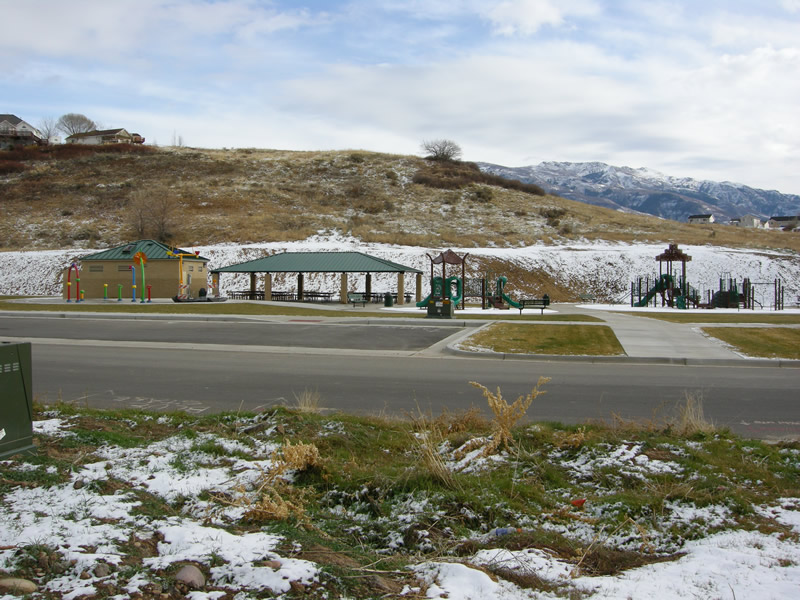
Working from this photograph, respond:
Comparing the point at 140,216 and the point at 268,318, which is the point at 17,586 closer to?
the point at 268,318

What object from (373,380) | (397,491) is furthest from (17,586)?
(373,380)

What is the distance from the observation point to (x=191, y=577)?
350 centimetres

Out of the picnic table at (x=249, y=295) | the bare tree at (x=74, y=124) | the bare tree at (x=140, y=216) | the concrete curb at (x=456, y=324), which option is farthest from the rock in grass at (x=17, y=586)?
the bare tree at (x=74, y=124)

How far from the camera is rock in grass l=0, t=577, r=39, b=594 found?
328 cm

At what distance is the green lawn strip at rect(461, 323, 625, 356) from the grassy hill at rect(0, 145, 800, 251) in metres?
36.1

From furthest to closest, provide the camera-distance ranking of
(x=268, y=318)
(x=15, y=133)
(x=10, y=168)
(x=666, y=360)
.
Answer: (x=15, y=133) → (x=10, y=168) → (x=268, y=318) → (x=666, y=360)

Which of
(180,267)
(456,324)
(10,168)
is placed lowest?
(456,324)

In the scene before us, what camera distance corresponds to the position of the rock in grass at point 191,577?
11.4 ft

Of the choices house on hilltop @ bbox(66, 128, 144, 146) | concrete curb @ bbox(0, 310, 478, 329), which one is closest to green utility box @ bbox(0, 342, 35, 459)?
concrete curb @ bbox(0, 310, 478, 329)

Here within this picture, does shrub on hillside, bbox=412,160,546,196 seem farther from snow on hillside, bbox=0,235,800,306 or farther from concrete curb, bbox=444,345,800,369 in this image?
concrete curb, bbox=444,345,800,369

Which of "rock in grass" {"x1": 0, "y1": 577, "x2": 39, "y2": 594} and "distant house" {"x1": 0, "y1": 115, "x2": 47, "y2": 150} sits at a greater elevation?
"distant house" {"x1": 0, "y1": 115, "x2": 47, "y2": 150}

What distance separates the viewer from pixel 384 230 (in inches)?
2486

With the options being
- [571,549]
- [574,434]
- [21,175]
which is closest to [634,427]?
[574,434]

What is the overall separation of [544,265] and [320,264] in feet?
69.5
